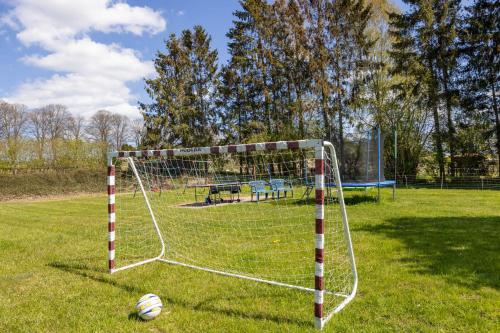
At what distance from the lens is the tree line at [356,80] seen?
21.4 m

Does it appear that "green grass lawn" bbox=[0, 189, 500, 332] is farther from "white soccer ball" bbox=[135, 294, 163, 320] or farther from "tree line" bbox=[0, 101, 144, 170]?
"tree line" bbox=[0, 101, 144, 170]

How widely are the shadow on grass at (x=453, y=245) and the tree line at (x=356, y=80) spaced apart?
1386cm

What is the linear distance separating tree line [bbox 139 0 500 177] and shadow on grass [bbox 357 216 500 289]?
546 inches

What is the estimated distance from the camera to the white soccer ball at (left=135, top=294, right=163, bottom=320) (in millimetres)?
3645

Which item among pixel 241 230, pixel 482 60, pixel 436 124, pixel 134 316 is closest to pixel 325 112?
pixel 436 124

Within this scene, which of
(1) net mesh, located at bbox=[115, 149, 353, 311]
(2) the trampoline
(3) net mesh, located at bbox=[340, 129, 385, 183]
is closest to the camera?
(1) net mesh, located at bbox=[115, 149, 353, 311]

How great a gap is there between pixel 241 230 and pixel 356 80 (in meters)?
18.7

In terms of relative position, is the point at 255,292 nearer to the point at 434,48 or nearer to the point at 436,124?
the point at 436,124

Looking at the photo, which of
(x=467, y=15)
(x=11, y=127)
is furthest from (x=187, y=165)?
(x=11, y=127)

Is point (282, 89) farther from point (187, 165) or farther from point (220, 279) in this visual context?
point (220, 279)

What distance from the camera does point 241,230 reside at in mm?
7984

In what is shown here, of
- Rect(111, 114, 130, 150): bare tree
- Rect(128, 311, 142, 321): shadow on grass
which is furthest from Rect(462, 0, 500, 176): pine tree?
Rect(111, 114, 130, 150): bare tree

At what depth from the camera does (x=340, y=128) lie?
79.6 ft

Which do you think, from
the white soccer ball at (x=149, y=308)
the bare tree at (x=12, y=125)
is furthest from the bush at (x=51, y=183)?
the white soccer ball at (x=149, y=308)
